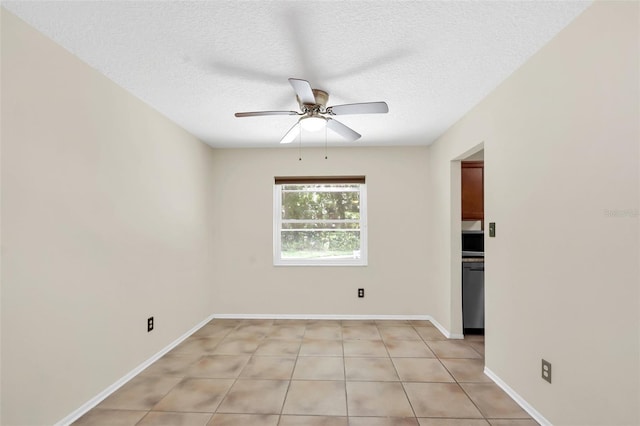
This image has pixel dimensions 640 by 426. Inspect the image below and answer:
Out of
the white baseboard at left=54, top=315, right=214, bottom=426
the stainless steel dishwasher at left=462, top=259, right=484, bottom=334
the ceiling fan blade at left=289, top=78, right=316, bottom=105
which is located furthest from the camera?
the stainless steel dishwasher at left=462, top=259, right=484, bottom=334

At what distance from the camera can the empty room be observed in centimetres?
168

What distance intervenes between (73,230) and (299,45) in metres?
1.84

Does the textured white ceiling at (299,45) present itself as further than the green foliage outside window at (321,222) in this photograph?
No

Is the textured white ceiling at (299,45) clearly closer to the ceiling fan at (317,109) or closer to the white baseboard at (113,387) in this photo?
the ceiling fan at (317,109)

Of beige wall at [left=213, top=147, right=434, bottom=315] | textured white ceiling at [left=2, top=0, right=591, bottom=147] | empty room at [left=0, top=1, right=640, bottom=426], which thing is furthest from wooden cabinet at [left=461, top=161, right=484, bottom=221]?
textured white ceiling at [left=2, top=0, right=591, bottom=147]

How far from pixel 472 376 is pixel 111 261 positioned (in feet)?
9.87

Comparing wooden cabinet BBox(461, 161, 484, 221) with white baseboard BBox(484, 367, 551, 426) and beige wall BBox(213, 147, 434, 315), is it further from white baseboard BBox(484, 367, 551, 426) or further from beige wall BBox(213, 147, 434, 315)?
white baseboard BBox(484, 367, 551, 426)

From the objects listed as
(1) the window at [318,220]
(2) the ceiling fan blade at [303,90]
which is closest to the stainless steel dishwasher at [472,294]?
(1) the window at [318,220]

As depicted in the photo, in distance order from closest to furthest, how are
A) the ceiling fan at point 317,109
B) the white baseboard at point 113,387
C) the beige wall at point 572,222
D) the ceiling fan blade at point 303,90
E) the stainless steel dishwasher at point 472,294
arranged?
the beige wall at point 572,222, the ceiling fan blade at point 303,90, the white baseboard at point 113,387, the ceiling fan at point 317,109, the stainless steel dishwasher at point 472,294

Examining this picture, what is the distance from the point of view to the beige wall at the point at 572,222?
1.51m

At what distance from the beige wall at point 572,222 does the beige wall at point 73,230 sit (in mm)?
2946

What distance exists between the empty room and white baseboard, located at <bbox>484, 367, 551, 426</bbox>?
23 millimetres

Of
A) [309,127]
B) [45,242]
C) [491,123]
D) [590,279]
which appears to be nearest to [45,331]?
[45,242]

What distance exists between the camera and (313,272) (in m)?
4.62
